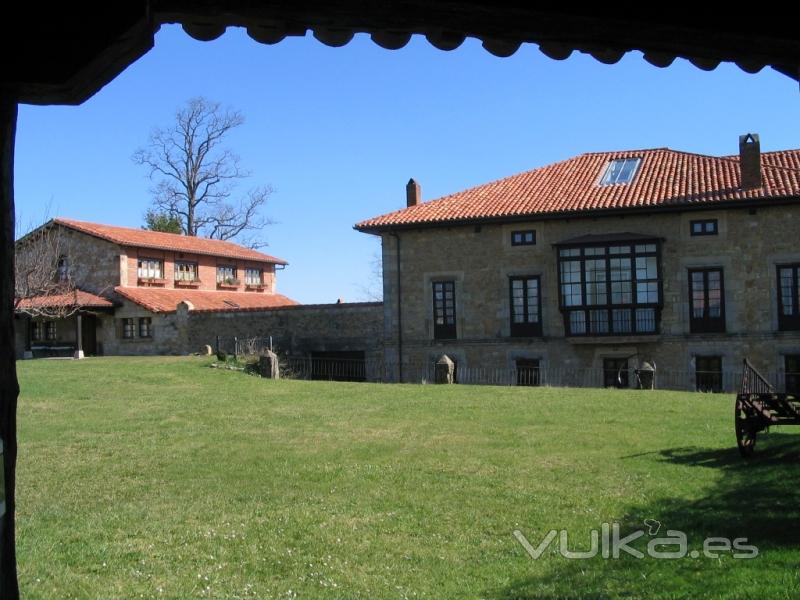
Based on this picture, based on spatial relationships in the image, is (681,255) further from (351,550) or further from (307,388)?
(351,550)

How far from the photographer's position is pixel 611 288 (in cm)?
2589

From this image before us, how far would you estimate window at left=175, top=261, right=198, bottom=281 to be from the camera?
128 feet

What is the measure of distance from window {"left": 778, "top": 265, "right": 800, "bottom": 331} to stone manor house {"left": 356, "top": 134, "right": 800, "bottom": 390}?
45 mm

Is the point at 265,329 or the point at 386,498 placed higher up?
the point at 265,329

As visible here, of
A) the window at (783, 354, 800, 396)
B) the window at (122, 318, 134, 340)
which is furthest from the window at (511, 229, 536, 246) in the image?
the window at (122, 318, 134, 340)

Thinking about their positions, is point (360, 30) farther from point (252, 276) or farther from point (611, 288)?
point (252, 276)

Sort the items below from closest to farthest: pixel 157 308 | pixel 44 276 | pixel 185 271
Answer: pixel 44 276 → pixel 157 308 → pixel 185 271

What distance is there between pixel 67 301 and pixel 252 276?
12636mm

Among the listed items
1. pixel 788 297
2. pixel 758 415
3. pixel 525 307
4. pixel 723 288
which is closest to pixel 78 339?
pixel 525 307

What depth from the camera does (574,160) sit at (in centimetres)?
3164

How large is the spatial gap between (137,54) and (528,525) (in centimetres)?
595

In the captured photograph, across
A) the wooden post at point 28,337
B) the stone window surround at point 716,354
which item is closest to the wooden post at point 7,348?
the stone window surround at point 716,354

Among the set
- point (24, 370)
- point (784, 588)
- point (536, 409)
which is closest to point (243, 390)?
point (536, 409)

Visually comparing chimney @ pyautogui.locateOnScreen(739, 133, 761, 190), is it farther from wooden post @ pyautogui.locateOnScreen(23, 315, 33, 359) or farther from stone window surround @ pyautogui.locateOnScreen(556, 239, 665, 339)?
wooden post @ pyautogui.locateOnScreen(23, 315, 33, 359)
